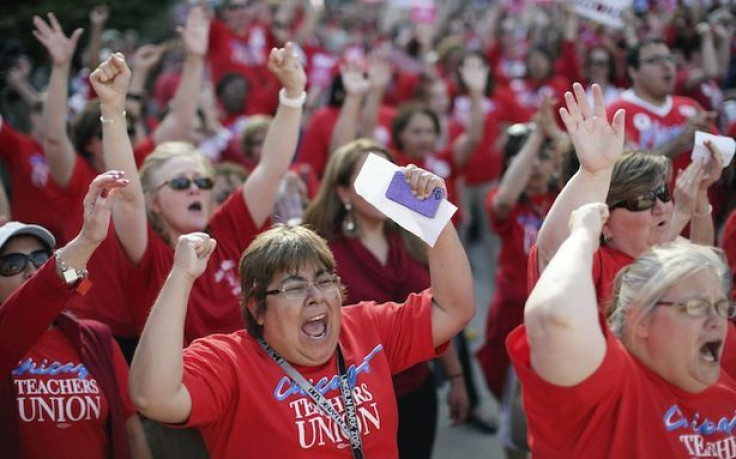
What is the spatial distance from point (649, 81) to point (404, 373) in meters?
2.74

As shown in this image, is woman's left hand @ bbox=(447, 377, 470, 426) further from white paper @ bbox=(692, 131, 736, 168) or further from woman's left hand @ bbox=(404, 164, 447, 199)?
woman's left hand @ bbox=(404, 164, 447, 199)

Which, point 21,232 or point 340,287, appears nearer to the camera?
point 340,287

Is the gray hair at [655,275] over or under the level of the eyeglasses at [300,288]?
over

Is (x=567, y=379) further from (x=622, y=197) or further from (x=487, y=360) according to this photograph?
(x=487, y=360)

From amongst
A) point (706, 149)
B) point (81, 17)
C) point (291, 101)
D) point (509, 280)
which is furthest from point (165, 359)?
point (81, 17)

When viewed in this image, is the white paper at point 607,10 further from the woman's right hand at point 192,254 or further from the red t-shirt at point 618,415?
the woman's right hand at point 192,254

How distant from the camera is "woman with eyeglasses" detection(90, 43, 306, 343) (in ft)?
11.9

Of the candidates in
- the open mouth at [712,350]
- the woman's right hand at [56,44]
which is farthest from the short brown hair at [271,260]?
the woman's right hand at [56,44]

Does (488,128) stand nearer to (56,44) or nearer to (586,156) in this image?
(56,44)

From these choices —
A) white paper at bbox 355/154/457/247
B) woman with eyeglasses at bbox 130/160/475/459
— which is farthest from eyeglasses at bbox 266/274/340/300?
white paper at bbox 355/154/457/247

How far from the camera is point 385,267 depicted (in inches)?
167

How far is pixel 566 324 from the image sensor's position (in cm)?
222

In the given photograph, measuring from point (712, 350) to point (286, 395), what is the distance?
1.25m

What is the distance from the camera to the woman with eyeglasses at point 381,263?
4.12 m
